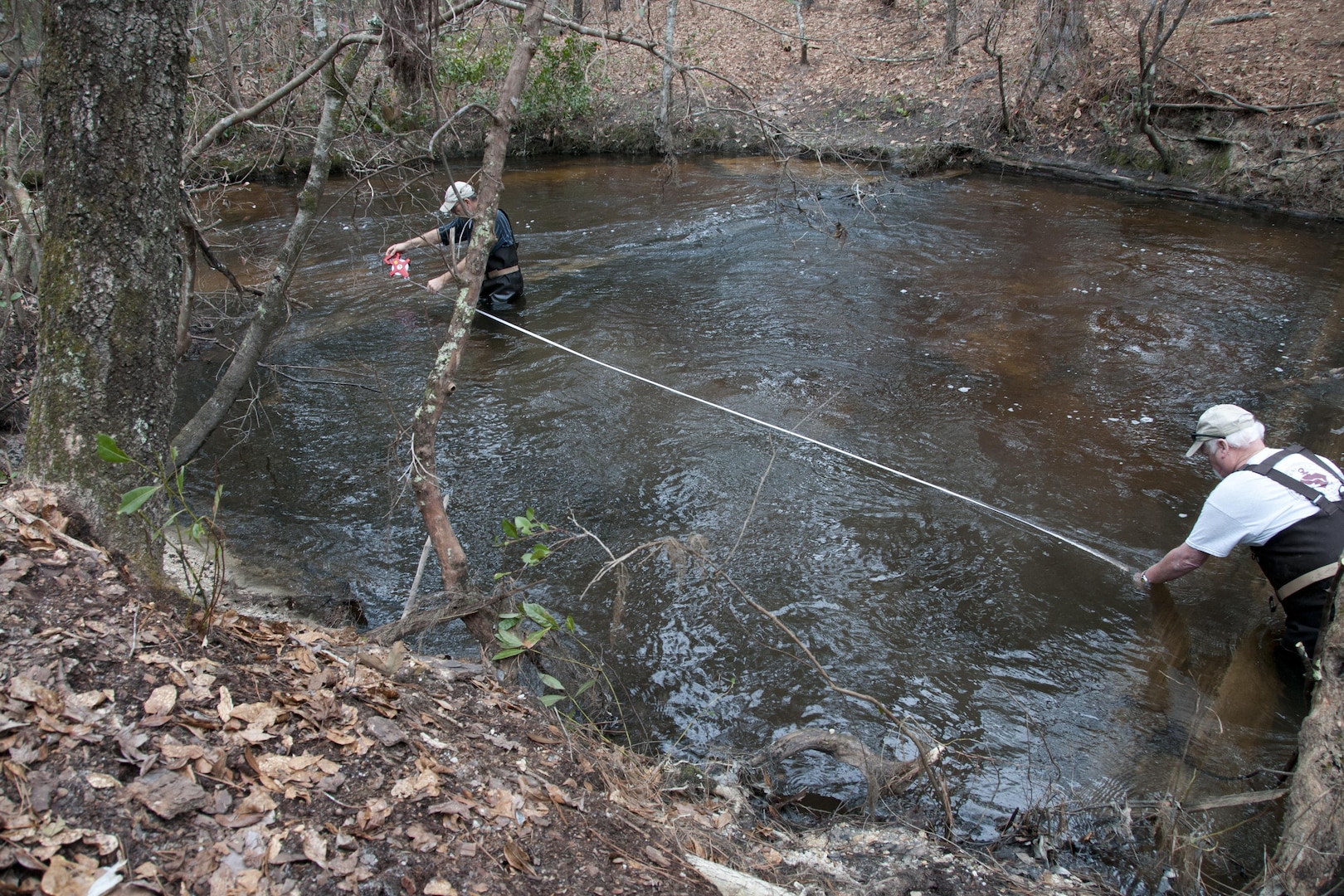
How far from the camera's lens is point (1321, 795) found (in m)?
2.38

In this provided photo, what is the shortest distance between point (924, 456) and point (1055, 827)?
3.19 metres

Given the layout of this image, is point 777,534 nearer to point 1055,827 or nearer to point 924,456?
point 924,456

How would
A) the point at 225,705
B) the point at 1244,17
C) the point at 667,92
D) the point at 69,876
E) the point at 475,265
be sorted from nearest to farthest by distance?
the point at 69,876 < the point at 225,705 < the point at 475,265 < the point at 667,92 < the point at 1244,17

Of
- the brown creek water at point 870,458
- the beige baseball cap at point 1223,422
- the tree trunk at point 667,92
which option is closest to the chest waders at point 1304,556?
the beige baseball cap at point 1223,422

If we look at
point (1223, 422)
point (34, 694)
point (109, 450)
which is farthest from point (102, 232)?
point (1223, 422)

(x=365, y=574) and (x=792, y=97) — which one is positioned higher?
(x=792, y=97)

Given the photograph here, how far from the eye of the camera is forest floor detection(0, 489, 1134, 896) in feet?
6.52

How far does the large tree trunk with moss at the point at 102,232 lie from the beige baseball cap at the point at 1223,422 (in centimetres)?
491

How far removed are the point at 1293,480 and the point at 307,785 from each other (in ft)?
14.8

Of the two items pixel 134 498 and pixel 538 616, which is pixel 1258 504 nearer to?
pixel 538 616

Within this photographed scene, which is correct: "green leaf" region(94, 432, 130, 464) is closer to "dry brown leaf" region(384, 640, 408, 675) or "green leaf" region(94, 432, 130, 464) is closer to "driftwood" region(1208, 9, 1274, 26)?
"dry brown leaf" region(384, 640, 408, 675)

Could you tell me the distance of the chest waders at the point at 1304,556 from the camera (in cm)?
388

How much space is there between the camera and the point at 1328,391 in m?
6.80

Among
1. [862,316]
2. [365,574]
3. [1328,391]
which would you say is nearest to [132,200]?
[365,574]
